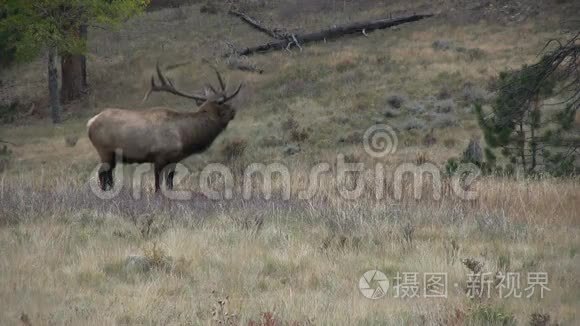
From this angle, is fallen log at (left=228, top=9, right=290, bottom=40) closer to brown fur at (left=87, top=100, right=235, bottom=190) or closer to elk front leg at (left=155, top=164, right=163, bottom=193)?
brown fur at (left=87, top=100, right=235, bottom=190)

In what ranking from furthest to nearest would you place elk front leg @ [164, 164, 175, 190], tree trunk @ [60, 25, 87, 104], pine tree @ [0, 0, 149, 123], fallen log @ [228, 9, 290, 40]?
fallen log @ [228, 9, 290, 40], tree trunk @ [60, 25, 87, 104], pine tree @ [0, 0, 149, 123], elk front leg @ [164, 164, 175, 190]

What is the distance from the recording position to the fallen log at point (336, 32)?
30.2m

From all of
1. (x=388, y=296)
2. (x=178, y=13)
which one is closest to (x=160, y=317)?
(x=388, y=296)

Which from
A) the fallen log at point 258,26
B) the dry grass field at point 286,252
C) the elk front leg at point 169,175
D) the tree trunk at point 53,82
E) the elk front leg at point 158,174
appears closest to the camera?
the dry grass field at point 286,252

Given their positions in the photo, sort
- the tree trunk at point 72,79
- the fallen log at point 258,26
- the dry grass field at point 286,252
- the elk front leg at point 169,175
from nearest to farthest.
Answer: the dry grass field at point 286,252
the elk front leg at point 169,175
the tree trunk at point 72,79
the fallen log at point 258,26

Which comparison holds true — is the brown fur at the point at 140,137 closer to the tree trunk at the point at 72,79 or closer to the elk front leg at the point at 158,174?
the elk front leg at the point at 158,174

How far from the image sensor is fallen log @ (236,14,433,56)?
3023 cm

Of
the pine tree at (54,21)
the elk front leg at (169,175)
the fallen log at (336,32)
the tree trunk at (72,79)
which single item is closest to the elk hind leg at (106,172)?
the elk front leg at (169,175)

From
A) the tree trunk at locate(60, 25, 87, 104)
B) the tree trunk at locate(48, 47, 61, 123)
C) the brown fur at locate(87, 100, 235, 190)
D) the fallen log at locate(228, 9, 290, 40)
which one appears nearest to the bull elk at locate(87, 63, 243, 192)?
the brown fur at locate(87, 100, 235, 190)

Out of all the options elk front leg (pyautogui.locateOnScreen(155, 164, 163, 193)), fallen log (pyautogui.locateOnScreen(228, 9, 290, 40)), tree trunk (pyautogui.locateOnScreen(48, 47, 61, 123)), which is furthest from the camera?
fallen log (pyautogui.locateOnScreen(228, 9, 290, 40))

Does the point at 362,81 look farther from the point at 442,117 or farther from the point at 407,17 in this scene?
the point at 407,17

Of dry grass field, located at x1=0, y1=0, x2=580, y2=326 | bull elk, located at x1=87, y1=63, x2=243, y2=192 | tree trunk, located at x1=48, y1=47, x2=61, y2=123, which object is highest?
tree trunk, located at x1=48, y1=47, x2=61, y2=123

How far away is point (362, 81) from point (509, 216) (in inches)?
700

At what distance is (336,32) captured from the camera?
3119cm
